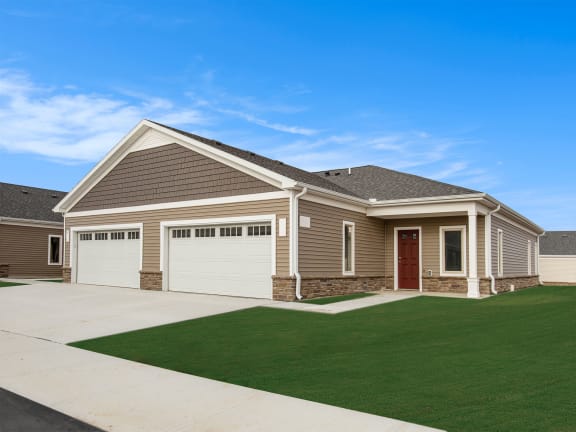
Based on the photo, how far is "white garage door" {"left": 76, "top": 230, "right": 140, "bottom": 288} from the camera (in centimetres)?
2009

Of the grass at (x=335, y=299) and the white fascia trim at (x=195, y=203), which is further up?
the white fascia trim at (x=195, y=203)

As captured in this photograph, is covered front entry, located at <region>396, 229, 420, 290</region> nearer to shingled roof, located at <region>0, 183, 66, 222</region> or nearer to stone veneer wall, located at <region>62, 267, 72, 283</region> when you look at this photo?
stone veneer wall, located at <region>62, 267, 72, 283</region>

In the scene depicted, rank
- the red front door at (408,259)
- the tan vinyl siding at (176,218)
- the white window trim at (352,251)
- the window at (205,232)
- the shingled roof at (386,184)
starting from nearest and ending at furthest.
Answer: the tan vinyl siding at (176,218) < the window at (205,232) < the white window trim at (352,251) < the shingled roof at (386,184) < the red front door at (408,259)

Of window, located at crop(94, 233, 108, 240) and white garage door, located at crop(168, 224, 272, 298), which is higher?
window, located at crop(94, 233, 108, 240)

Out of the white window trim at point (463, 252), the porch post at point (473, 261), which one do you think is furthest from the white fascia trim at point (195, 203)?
the white window trim at point (463, 252)

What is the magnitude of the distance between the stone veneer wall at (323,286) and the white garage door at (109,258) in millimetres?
7250

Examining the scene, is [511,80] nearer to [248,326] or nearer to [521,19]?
[521,19]

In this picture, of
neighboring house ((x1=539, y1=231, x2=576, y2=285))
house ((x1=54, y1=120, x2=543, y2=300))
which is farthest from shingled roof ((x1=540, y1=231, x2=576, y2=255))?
house ((x1=54, y1=120, x2=543, y2=300))

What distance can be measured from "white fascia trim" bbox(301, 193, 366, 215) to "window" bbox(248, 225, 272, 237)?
152 cm

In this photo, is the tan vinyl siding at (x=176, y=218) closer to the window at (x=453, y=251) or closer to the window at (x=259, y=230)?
the window at (x=259, y=230)

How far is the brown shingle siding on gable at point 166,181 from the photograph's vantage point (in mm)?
16875

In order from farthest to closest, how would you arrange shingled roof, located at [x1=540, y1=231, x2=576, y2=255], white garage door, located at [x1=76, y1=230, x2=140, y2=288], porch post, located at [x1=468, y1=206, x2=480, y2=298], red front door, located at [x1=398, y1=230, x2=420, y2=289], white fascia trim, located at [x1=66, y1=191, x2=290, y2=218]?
shingled roof, located at [x1=540, y1=231, x2=576, y2=255] < white garage door, located at [x1=76, y1=230, x2=140, y2=288] < red front door, located at [x1=398, y1=230, x2=420, y2=289] < porch post, located at [x1=468, y1=206, x2=480, y2=298] < white fascia trim, located at [x1=66, y1=191, x2=290, y2=218]

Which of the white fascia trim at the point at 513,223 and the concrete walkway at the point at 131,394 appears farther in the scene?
the white fascia trim at the point at 513,223

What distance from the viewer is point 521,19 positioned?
1722 centimetres
